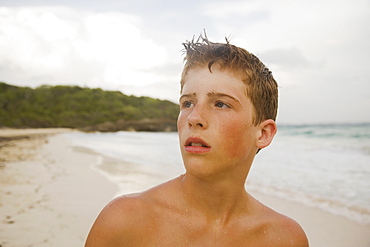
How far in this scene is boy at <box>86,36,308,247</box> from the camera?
1.71m

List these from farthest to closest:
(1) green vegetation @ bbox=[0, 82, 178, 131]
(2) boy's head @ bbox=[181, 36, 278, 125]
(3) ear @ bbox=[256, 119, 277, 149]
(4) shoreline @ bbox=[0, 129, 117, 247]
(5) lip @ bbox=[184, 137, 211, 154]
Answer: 1. (1) green vegetation @ bbox=[0, 82, 178, 131]
2. (4) shoreline @ bbox=[0, 129, 117, 247]
3. (3) ear @ bbox=[256, 119, 277, 149]
4. (2) boy's head @ bbox=[181, 36, 278, 125]
5. (5) lip @ bbox=[184, 137, 211, 154]

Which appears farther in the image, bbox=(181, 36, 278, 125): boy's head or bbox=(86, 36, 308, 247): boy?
bbox=(181, 36, 278, 125): boy's head

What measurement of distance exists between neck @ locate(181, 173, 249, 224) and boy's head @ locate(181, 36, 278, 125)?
423mm

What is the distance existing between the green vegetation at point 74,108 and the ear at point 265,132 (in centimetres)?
4796

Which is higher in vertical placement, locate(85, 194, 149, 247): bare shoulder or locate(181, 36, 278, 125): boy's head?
locate(181, 36, 278, 125): boy's head

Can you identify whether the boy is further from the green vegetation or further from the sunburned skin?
the green vegetation

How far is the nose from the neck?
13.8 inches

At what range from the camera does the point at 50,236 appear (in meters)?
3.54

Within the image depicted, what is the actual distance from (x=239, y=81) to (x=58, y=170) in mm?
7116

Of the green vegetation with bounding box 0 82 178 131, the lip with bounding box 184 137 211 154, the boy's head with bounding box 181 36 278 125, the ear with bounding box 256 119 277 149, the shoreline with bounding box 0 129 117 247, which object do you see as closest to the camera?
the lip with bounding box 184 137 211 154

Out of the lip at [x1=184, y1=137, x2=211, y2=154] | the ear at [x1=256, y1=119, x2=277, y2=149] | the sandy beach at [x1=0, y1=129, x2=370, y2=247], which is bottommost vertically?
the sandy beach at [x1=0, y1=129, x2=370, y2=247]

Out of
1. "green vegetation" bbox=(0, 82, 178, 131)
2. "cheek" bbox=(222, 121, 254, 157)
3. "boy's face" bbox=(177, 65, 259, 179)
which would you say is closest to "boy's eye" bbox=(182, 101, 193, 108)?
"boy's face" bbox=(177, 65, 259, 179)

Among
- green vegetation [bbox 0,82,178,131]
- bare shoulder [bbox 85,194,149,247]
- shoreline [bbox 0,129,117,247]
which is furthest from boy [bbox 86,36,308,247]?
green vegetation [bbox 0,82,178,131]

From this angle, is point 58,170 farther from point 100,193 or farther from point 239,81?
point 239,81
